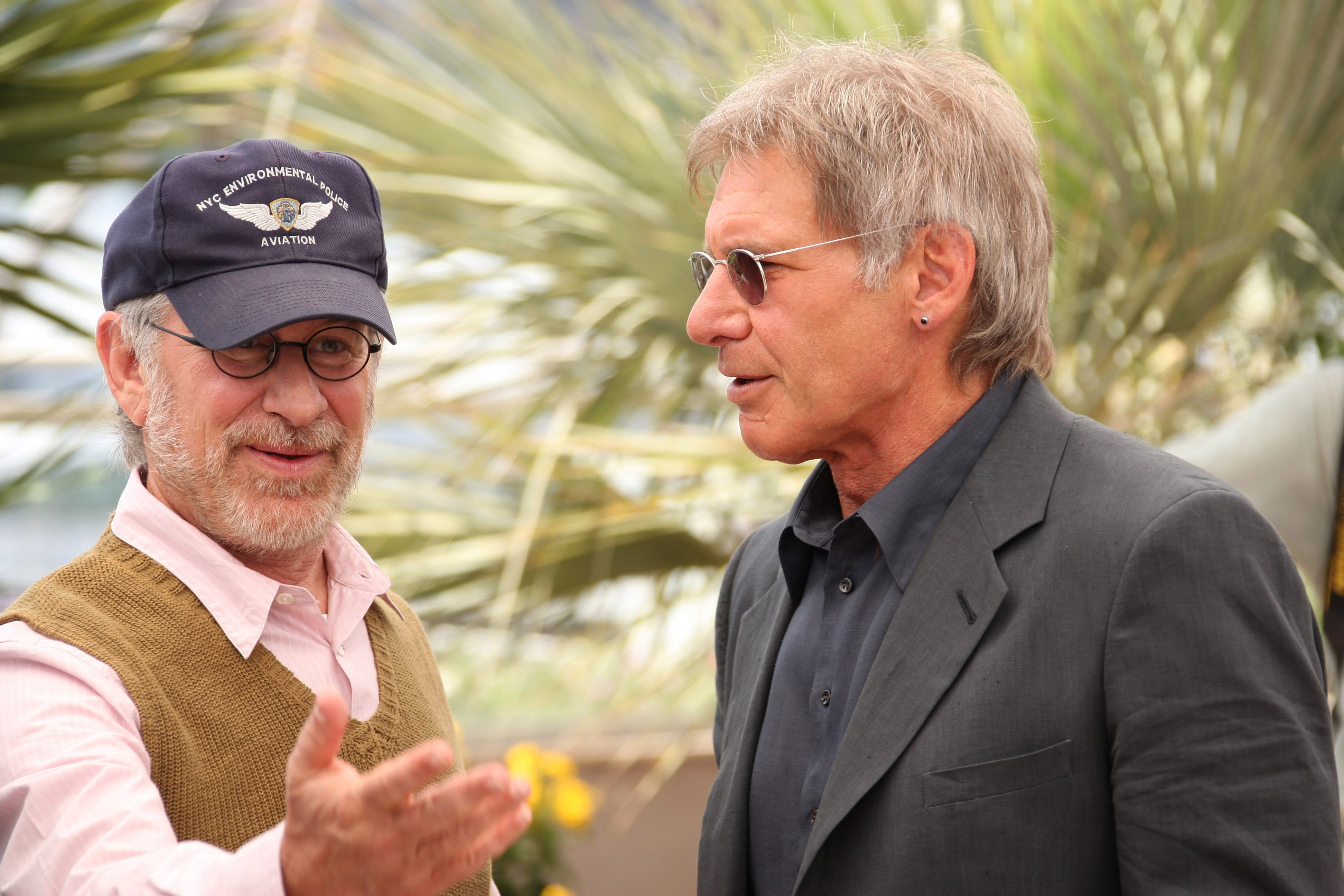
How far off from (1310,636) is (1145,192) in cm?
196

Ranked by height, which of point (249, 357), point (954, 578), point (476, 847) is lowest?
point (954, 578)

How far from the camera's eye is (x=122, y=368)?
4.21 feet

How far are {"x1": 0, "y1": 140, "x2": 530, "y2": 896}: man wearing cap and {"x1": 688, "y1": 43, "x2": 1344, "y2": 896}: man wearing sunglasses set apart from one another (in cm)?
42

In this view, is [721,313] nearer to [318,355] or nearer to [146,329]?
[318,355]

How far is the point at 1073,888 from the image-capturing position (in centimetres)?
115

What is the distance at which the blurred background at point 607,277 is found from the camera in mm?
2734

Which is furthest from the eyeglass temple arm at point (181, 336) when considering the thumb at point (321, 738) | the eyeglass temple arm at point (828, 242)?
the eyeglass temple arm at point (828, 242)

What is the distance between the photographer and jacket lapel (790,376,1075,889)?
4.00ft

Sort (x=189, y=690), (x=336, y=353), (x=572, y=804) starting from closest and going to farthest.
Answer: (x=189, y=690) → (x=336, y=353) → (x=572, y=804)

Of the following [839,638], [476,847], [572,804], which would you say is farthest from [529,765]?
[476,847]

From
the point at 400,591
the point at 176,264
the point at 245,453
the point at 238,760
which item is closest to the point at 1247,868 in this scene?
the point at 238,760

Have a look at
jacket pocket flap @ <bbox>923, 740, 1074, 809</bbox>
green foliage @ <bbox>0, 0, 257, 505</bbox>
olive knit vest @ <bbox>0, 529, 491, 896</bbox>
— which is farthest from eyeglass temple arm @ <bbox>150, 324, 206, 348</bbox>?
green foliage @ <bbox>0, 0, 257, 505</bbox>

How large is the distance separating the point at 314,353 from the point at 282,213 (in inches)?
6.1

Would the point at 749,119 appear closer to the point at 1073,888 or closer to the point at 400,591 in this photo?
the point at 1073,888
